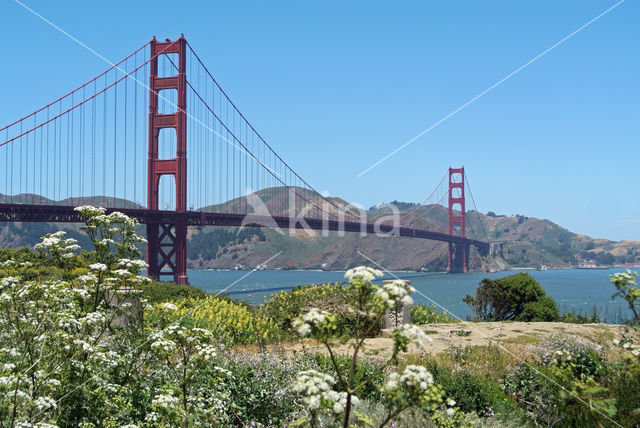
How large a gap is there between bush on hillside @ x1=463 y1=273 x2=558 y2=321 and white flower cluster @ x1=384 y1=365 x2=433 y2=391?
15197mm

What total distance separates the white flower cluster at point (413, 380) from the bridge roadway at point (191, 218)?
36539mm

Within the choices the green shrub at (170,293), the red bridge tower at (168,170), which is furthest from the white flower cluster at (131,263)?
the red bridge tower at (168,170)

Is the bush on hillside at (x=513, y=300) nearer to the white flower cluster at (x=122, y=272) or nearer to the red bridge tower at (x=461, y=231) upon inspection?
the white flower cluster at (x=122, y=272)

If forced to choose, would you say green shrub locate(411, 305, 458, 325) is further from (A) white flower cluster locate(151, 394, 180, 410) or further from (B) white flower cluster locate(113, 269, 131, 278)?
(A) white flower cluster locate(151, 394, 180, 410)

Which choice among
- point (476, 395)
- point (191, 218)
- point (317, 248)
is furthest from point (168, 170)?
point (317, 248)

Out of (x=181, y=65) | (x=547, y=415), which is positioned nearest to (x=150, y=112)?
(x=181, y=65)

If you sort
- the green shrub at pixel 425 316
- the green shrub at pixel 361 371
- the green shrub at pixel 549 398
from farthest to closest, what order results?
the green shrub at pixel 425 316, the green shrub at pixel 361 371, the green shrub at pixel 549 398

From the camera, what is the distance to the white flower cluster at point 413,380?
3090mm

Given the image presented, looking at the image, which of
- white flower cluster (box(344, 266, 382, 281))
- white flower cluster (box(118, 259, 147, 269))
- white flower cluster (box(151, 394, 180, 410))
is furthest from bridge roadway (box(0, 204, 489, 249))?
white flower cluster (box(344, 266, 382, 281))

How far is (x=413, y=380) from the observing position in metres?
3.10

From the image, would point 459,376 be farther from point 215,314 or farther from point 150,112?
point 150,112

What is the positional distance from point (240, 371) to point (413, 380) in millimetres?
4274

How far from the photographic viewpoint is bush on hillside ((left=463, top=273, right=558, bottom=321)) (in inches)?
682

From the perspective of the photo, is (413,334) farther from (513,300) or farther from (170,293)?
(170,293)
